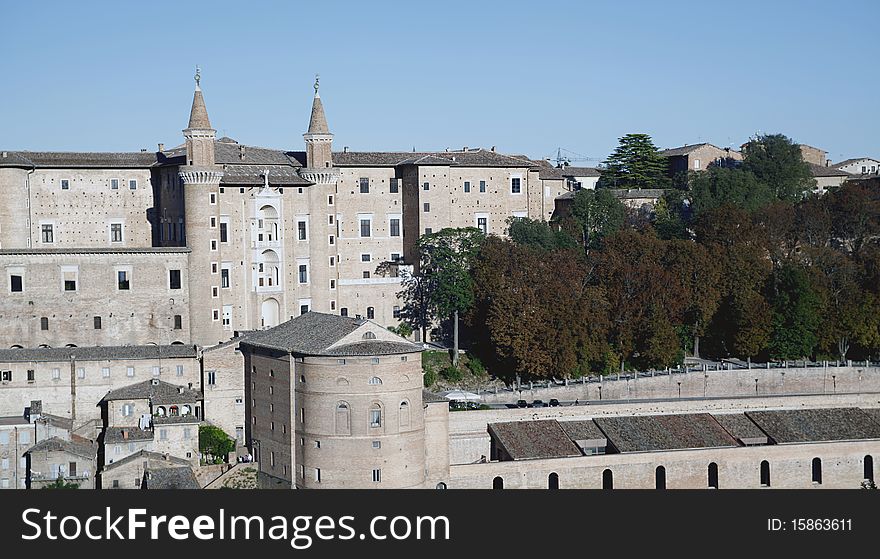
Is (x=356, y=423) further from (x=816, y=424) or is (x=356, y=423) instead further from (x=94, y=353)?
(x=816, y=424)

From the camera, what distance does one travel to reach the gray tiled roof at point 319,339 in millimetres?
42844

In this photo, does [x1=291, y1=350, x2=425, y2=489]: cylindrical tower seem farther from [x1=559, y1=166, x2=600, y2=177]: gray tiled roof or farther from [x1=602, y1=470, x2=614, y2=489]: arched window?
[x1=559, y1=166, x2=600, y2=177]: gray tiled roof

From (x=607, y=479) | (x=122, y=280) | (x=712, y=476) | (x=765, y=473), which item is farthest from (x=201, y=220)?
(x=765, y=473)

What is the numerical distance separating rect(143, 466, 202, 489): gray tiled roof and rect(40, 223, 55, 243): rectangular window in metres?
15.6

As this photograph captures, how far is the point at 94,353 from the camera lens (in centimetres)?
4834

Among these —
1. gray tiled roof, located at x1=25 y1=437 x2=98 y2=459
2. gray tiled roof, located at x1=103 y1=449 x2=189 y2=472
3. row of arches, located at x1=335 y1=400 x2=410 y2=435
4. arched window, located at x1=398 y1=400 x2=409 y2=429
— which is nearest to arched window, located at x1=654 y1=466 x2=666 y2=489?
arched window, located at x1=398 y1=400 x2=409 y2=429

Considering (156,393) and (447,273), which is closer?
(156,393)

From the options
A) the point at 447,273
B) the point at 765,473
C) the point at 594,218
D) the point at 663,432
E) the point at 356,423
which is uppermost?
the point at 594,218

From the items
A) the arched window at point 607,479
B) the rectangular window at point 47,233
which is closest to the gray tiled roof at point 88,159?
the rectangular window at point 47,233

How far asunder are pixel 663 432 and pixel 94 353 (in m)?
18.6

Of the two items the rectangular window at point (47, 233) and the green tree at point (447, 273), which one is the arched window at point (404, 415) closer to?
the green tree at point (447, 273)

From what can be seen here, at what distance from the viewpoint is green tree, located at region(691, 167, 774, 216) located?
64.4 m

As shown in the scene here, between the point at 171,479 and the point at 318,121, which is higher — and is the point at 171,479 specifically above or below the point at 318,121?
below

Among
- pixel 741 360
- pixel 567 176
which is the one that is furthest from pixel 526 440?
pixel 567 176
